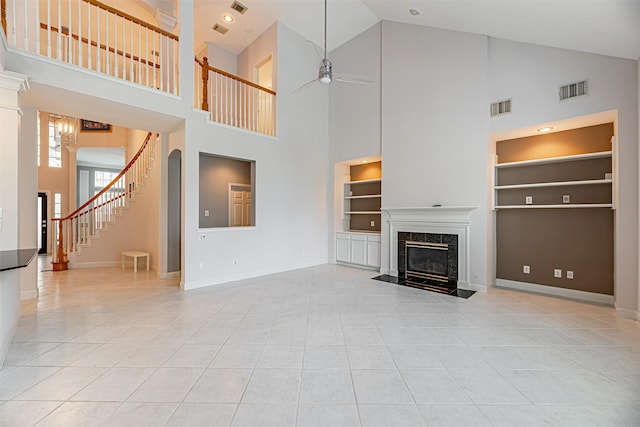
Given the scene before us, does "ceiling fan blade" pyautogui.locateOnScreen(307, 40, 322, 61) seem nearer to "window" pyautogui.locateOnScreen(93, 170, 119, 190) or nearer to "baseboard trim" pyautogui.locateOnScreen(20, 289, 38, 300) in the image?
"baseboard trim" pyautogui.locateOnScreen(20, 289, 38, 300)

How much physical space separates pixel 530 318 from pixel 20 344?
562 centimetres

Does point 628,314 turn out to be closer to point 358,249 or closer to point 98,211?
point 358,249

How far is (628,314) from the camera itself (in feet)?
A: 11.5

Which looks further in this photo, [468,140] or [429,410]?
[468,140]

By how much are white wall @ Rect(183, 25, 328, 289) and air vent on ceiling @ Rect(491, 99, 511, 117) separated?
151 inches

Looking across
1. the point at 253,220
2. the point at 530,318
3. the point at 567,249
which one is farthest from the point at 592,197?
the point at 253,220

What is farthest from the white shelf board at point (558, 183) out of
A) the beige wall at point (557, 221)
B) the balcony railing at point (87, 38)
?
the balcony railing at point (87, 38)

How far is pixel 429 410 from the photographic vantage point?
186cm

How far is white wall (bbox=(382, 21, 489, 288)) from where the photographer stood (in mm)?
4891

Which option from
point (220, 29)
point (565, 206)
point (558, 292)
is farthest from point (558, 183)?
point (220, 29)

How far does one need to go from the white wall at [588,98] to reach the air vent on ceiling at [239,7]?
5018 mm

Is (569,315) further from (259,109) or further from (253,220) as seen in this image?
(259,109)

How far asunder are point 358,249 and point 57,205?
1026 centimetres

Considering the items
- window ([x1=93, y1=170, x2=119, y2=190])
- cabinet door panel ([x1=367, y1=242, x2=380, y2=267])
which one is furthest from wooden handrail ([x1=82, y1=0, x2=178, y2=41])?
window ([x1=93, y1=170, x2=119, y2=190])
